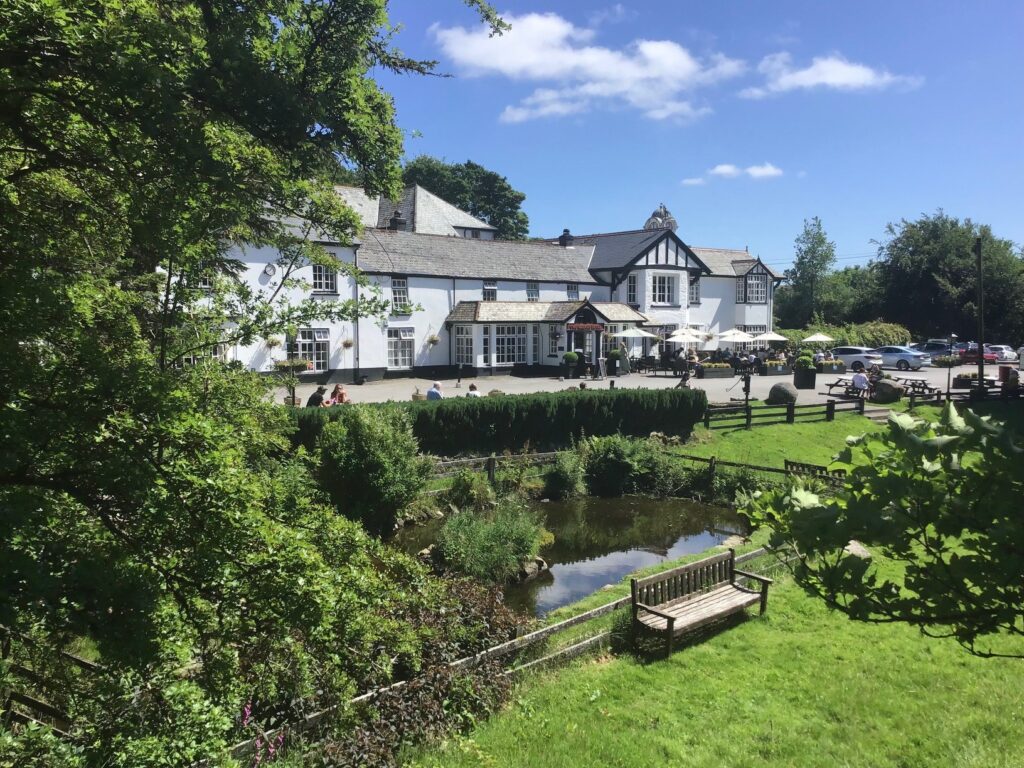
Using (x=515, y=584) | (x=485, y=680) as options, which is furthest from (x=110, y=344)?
(x=515, y=584)

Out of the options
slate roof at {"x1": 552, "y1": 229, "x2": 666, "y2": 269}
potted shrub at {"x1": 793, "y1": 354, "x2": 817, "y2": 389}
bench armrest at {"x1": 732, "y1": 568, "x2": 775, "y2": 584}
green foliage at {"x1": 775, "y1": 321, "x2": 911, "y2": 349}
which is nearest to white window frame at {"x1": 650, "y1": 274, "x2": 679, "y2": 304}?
slate roof at {"x1": 552, "y1": 229, "x2": 666, "y2": 269}

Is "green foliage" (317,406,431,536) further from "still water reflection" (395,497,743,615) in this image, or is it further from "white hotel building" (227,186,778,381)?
"white hotel building" (227,186,778,381)

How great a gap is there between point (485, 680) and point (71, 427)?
17.1 ft

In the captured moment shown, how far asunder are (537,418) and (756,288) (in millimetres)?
35908

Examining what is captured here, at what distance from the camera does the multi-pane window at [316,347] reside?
104 feet

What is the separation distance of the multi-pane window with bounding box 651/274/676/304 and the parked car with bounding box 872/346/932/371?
516 inches

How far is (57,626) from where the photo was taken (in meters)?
3.20

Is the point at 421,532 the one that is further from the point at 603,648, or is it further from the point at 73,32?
the point at 73,32

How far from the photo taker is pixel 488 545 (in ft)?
38.5

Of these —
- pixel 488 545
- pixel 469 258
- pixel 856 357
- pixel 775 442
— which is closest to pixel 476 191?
pixel 469 258

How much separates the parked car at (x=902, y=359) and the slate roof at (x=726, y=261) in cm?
1142

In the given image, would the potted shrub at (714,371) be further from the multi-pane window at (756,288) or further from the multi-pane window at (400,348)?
the multi-pane window at (400,348)

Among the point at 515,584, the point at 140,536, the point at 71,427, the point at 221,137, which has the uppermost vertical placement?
the point at 221,137

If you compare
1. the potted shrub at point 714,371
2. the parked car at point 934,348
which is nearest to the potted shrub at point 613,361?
the potted shrub at point 714,371
